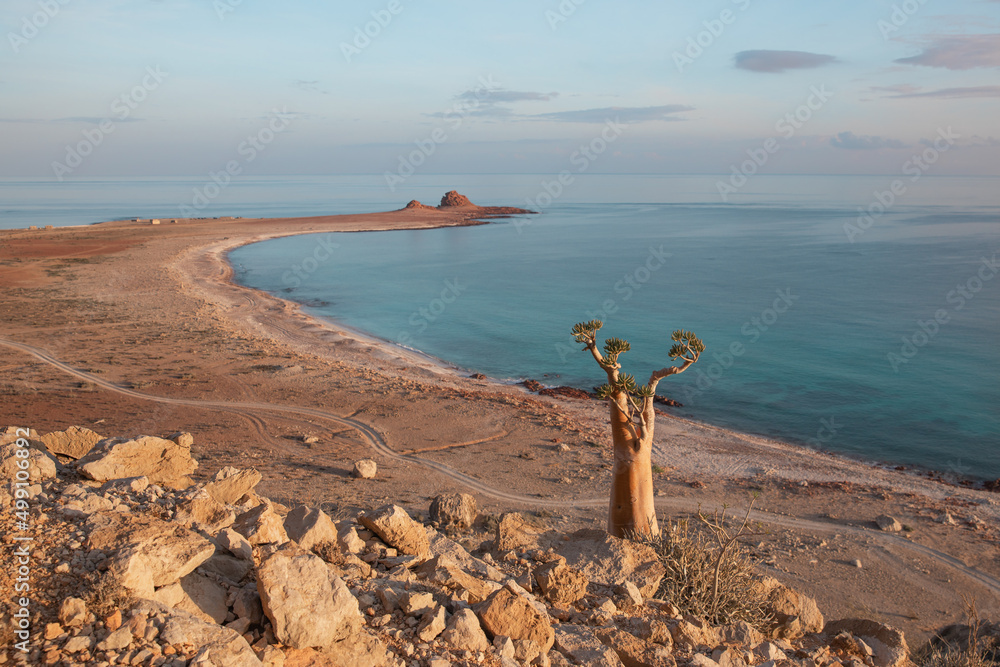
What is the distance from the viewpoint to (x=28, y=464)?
7.47 meters

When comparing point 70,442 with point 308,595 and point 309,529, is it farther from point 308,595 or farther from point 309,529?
point 308,595

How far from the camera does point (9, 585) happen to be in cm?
493

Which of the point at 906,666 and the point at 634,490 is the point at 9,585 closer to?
the point at 634,490

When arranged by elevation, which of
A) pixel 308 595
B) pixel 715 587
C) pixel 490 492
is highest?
pixel 308 595

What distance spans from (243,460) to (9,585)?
984cm

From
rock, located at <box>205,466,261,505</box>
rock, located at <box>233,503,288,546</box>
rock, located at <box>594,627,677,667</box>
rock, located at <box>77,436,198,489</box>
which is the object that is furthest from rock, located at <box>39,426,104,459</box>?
rock, located at <box>594,627,677,667</box>

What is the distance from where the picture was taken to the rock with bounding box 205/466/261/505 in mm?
8727

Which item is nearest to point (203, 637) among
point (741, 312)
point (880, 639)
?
point (880, 639)

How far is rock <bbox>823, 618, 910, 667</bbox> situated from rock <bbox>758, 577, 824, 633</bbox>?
278 mm

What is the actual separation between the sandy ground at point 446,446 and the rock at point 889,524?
23cm

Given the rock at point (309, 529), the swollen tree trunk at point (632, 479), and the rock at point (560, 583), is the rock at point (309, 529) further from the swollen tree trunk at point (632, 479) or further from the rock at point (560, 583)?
the swollen tree trunk at point (632, 479)

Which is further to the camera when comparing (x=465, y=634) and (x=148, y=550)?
(x=465, y=634)

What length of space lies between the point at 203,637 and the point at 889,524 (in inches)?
526

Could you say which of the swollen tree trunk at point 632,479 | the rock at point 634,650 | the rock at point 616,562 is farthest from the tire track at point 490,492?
the rock at point 634,650
